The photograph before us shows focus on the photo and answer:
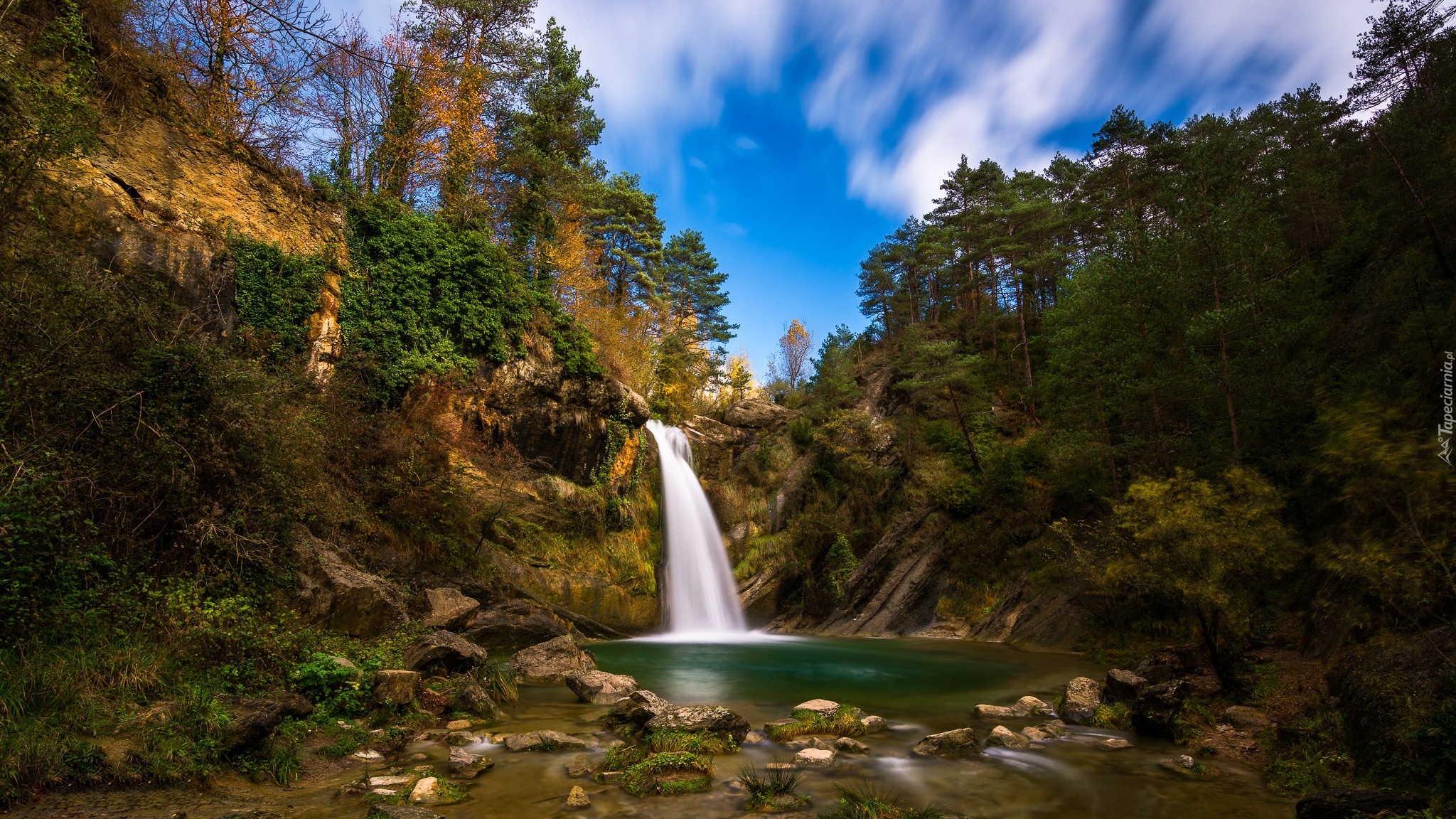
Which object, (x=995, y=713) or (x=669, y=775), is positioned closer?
(x=669, y=775)

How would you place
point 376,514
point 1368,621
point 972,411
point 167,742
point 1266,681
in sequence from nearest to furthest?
point 167,742 → point 1368,621 → point 1266,681 → point 376,514 → point 972,411

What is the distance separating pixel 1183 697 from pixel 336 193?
2283cm

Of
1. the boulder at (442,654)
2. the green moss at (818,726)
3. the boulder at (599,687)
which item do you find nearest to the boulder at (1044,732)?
the green moss at (818,726)

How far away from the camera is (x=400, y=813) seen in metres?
5.14

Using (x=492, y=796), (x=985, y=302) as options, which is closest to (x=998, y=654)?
(x=492, y=796)

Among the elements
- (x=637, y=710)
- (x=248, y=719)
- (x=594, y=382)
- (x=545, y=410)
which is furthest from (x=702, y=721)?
(x=594, y=382)

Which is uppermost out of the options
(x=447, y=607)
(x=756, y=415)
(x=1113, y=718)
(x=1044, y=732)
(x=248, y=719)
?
(x=756, y=415)

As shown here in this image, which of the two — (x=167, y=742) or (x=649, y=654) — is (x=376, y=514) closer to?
(x=649, y=654)

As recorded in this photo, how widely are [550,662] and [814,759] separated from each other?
7.47 metres

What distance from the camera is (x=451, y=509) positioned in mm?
17609

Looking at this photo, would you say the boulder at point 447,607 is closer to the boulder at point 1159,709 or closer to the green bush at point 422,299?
the green bush at point 422,299

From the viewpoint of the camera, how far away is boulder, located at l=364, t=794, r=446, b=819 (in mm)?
4962

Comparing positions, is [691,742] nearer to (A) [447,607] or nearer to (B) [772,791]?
(B) [772,791]

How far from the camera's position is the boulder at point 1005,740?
845 centimetres
